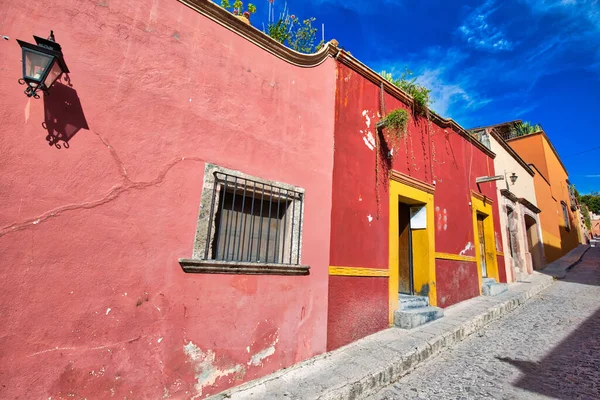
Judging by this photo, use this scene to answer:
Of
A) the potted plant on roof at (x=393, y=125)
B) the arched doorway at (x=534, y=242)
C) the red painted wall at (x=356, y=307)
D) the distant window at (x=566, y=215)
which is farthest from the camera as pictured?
the distant window at (x=566, y=215)

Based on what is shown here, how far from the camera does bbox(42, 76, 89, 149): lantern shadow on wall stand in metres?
2.40

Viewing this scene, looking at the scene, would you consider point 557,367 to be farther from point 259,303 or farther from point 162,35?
point 162,35

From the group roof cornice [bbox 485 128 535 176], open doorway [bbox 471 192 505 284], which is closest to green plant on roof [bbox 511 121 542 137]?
roof cornice [bbox 485 128 535 176]

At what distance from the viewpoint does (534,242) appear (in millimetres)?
12969

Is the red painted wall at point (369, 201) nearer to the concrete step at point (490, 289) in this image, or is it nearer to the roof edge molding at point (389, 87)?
the roof edge molding at point (389, 87)

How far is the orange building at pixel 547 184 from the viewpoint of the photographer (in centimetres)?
1480

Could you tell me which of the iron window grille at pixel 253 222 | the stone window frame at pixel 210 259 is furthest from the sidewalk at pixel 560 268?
the stone window frame at pixel 210 259

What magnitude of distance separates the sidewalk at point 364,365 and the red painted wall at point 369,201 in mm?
311

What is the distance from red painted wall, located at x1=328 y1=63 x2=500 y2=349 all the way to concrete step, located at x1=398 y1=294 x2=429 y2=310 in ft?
1.80

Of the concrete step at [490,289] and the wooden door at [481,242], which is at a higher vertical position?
the wooden door at [481,242]

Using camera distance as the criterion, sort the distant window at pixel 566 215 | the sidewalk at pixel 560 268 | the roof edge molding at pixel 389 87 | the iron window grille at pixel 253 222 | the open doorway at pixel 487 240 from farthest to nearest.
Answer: the distant window at pixel 566 215
the sidewalk at pixel 560 268
the open doorway at pixel 487 240
the roof edge molding at pixel 389 87
the iron window grille at pixel 253 222

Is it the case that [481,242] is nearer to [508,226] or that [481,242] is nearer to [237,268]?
[508,226]

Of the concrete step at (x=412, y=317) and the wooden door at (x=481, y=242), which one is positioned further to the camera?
the wooden door at (x=481, y=242)

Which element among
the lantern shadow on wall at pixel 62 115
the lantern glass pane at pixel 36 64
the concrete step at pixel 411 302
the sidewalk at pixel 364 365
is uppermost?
the lantern glass pane at pixel 36 64
